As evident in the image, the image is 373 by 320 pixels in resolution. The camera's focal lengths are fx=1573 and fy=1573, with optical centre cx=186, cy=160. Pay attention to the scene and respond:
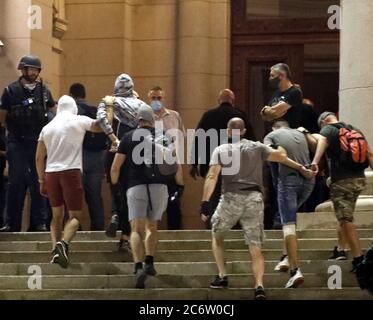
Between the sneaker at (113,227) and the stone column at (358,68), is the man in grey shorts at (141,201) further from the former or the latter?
the stone column at (358,68)

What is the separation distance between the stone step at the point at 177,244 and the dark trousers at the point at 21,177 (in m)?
0.74

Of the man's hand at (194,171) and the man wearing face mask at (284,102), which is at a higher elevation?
the man wearing face mask at (284,102)

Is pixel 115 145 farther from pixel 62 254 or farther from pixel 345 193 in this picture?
pixel 345 193

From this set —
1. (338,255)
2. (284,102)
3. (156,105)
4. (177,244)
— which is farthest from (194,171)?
(338,255)

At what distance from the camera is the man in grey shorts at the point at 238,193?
1692cm

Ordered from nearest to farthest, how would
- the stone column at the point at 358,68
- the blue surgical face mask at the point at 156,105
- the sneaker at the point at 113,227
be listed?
1. the sneaker at the point at 113,227
2. the stone column at the point at 358,68
3. the blue surgical face mask at the point at 156,105

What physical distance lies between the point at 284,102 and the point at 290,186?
1.12 metres

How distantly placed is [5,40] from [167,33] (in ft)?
13.8

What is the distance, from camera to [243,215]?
17.0 meters

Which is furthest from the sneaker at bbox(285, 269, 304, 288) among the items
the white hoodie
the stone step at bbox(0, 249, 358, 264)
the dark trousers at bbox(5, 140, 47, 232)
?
the dark trousers at bbox(5, 140, 47, 232)

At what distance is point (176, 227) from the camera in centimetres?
2184

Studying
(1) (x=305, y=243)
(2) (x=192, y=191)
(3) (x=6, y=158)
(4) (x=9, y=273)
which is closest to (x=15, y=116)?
(3) (x=6, y=158)

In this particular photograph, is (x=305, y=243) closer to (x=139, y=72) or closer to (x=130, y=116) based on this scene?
(x=130, y=116)
